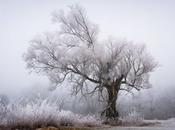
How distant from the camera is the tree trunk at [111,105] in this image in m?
20.6

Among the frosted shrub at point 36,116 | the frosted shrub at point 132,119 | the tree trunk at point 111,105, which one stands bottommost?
the frosted shrub at point 36,116

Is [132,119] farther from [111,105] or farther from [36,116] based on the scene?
[36,116]

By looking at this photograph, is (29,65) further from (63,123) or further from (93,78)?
(63,123)

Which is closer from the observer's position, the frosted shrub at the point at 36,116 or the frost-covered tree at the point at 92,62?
the frosted shrub at the point at 36,116

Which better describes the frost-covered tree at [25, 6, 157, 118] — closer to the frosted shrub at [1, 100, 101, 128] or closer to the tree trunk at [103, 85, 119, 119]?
the tree trunk at [103, 85, 119, 119]

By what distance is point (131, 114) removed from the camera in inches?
814

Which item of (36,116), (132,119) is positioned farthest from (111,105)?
(36,116)

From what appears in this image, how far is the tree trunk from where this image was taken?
810 inches

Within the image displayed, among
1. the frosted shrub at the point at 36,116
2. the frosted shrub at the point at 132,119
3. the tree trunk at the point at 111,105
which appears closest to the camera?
the frosted shrub at the point at 36,116

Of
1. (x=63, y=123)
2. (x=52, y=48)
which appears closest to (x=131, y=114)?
(x=52, y=48)

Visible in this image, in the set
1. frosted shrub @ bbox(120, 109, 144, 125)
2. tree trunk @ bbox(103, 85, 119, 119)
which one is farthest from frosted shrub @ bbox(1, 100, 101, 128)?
tree trunk @ bbox(103, 85, 119, 119)

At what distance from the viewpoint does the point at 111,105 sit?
822 inches

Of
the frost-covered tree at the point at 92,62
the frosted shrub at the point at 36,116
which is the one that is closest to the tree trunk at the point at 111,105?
the frost-covered tree at the point at 92,62

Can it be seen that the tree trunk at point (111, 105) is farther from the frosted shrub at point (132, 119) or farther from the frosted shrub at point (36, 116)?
the frosted shrub at point (36, 116)
